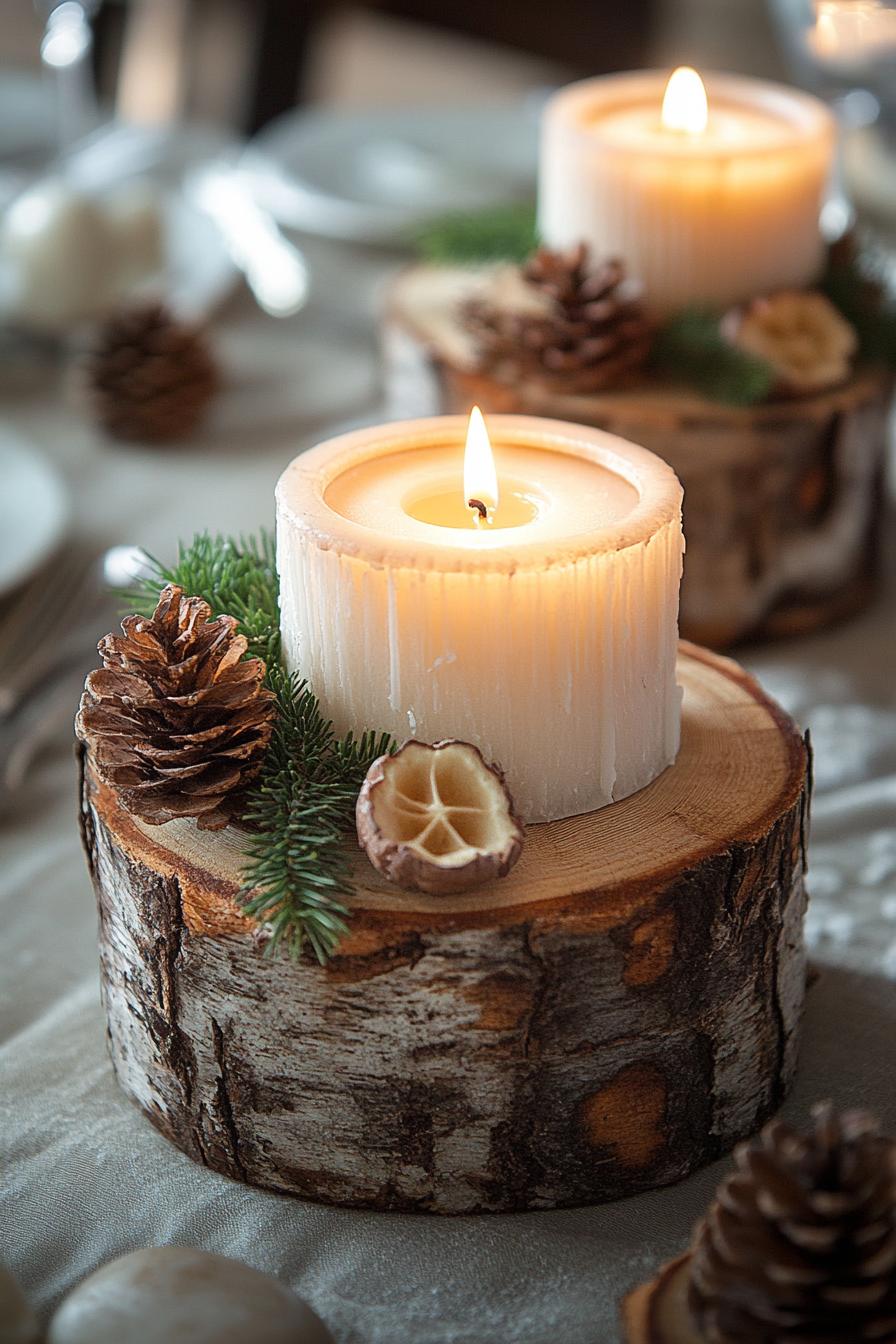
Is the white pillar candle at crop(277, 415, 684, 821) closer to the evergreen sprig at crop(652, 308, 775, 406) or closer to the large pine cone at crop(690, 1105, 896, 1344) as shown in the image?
the large pine cone at crop(690, 1105, 896, 1344)

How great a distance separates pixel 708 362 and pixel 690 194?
0.37 feet

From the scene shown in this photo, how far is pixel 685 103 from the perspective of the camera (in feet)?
3.57

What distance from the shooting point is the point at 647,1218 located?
2.14 feet

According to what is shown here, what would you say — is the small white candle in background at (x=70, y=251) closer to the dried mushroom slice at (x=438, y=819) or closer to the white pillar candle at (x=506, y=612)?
the white pillar candle at (x=506, y=612)

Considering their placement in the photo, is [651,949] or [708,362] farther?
[708,362]

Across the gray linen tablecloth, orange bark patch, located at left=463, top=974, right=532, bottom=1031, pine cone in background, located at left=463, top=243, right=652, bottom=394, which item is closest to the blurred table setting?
the gray linen tablecloth

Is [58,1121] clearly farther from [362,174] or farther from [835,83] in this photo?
[835,83]

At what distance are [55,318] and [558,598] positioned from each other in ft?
2.82

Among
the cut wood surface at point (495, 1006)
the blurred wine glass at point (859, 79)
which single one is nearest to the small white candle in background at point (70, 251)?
the blurred wine glass at point (859, 79)

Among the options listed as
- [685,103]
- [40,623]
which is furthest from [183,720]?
[685,103]

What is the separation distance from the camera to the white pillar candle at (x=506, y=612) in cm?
61

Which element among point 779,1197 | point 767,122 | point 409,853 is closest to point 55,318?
point 767,122

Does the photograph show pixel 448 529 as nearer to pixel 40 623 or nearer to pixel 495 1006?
pixel 495 1006

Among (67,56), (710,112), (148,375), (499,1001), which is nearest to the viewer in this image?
(499,1001)
